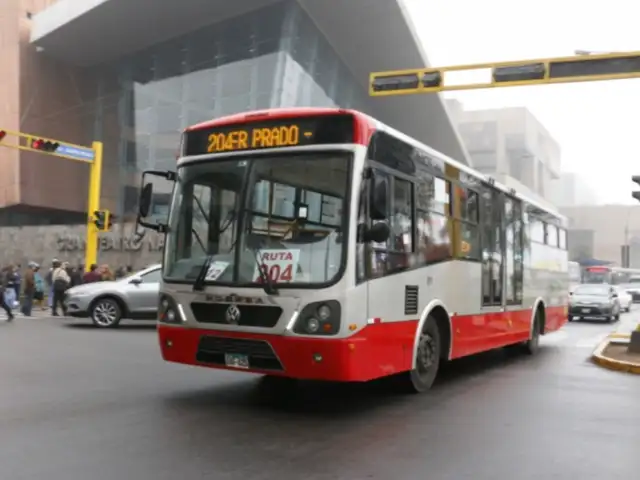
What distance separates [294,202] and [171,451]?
103 inches

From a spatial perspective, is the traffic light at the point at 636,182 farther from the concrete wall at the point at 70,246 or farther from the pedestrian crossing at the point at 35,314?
the concrete wall at the point at 70,246

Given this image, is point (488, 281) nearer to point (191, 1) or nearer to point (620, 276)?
point (191, 1)

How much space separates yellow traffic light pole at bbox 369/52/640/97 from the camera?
13906 millimetres

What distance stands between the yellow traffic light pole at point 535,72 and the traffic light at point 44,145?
12.8 m

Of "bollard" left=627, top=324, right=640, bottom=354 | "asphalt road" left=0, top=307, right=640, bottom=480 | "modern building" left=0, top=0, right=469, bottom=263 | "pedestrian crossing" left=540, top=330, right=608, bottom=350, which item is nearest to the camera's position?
"asphalt road" left=0, top=307, right=640, bottom=480

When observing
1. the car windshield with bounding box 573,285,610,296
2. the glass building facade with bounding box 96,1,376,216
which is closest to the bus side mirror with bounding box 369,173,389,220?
the car windshield with bounding box 573,285,610,296

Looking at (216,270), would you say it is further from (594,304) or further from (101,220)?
(594,304)

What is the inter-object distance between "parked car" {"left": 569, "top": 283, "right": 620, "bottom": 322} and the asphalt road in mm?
15737

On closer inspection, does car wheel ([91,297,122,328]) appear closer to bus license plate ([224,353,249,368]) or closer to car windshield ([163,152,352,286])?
car windshield ([163,152,352,286])

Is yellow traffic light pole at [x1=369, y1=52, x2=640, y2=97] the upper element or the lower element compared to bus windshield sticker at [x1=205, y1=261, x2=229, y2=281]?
upper

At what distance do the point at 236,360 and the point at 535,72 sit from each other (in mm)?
10505

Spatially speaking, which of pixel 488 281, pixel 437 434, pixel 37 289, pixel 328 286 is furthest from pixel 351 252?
pixel 37 289

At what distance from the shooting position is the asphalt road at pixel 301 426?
5.09 meters

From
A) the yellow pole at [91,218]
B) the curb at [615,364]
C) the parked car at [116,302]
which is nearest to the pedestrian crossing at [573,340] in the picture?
the curb at [615,364]
